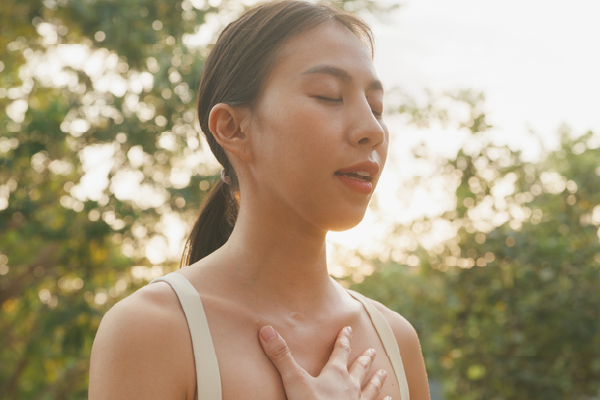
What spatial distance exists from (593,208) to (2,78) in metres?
3.56

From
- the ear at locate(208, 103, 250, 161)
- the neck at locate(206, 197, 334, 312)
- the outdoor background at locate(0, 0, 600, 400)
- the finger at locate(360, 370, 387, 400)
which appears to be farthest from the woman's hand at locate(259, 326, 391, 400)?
the outdoor background at locate(0, 0, 600, 400)

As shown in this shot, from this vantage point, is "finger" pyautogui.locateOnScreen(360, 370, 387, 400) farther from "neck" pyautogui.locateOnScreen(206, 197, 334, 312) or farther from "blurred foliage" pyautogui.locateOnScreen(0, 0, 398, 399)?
"blurred foliage" pyautogui.locateOnScreen(0, 0, 398, 399)

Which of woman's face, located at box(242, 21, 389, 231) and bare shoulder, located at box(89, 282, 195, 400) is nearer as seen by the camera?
bare shoulder, located at box(89, 282, 195, 400)

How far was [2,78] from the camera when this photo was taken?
3.45 m

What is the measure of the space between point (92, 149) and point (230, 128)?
230 cm

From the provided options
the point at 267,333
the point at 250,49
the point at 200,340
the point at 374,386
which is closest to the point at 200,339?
the point at 200,340

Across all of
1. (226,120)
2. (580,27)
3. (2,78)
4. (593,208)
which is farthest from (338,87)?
(2,78)

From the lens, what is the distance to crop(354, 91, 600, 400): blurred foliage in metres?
3.08

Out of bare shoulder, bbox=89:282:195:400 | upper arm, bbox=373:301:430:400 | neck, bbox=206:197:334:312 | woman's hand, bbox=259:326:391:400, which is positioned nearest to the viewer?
bare shoulder, bbox=89:282:195:400

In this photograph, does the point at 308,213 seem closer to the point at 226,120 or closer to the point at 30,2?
the point at 226,120

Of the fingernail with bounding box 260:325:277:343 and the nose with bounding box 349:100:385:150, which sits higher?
the nose with bounding box 349:100:385:150

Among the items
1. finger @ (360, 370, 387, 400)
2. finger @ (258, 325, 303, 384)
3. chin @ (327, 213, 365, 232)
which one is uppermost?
chin @ (327, 213, 365, 232)

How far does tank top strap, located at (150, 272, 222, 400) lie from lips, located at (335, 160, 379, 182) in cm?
34

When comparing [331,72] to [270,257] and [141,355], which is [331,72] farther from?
A: [141,355]
